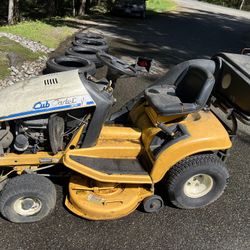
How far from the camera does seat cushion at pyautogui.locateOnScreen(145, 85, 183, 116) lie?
131 inches

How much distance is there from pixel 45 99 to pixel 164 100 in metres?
1.16

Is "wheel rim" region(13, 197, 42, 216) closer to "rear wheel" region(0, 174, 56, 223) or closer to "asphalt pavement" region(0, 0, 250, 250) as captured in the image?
"rear wheel" region(0, 174, 56, 223)

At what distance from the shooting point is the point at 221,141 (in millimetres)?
3410

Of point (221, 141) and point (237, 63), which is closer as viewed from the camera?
point (221, 141)

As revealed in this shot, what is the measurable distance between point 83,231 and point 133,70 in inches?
63.7

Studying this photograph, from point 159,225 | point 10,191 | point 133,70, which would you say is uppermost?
point 133,70

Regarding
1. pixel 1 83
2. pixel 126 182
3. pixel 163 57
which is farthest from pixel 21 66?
pixel 126 182

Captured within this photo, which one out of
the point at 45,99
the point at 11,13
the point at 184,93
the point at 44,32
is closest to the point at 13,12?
the point at 11,13

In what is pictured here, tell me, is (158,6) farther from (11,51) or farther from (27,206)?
(27,206)

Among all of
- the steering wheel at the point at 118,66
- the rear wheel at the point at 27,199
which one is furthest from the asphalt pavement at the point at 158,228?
the steering wheel at the point at 118,66

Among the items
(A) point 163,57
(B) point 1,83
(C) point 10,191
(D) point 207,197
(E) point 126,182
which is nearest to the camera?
(C) point 10,191

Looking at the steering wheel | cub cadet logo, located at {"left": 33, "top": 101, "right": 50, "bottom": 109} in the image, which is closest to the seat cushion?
the steering wheel

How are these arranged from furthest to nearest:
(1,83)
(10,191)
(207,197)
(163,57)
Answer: (163,57) < (1,83) < (207,197) < (10,191)

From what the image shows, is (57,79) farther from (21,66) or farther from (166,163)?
(21,66)
